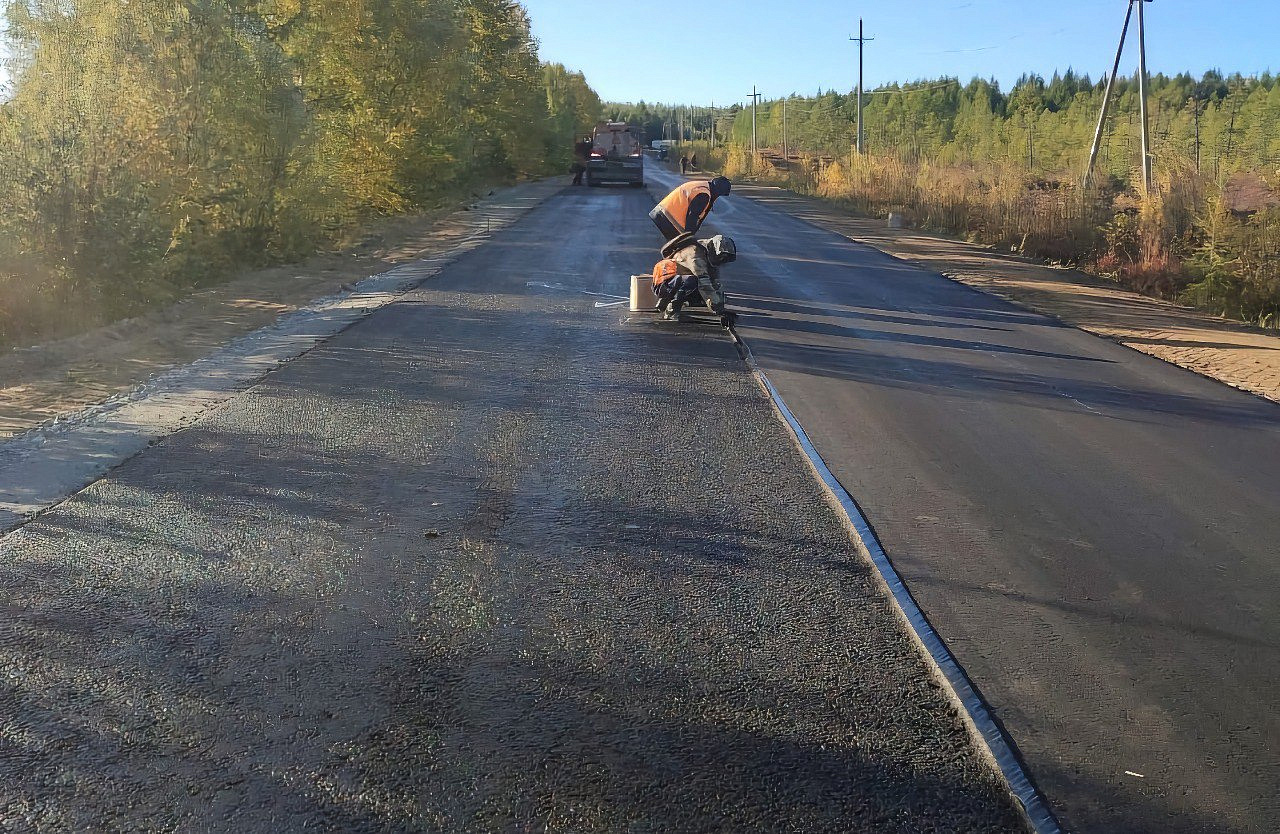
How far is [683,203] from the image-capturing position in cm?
1133

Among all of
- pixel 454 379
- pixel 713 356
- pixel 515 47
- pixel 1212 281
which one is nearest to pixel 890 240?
pixel 1212 281

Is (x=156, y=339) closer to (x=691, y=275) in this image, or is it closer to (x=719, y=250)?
(x=691, y=275)

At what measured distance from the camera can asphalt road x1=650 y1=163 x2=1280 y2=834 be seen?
3252mm

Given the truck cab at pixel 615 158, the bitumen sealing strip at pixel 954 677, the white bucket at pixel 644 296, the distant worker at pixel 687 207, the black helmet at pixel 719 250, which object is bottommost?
the bitumen sealing strip at pixel 954 677

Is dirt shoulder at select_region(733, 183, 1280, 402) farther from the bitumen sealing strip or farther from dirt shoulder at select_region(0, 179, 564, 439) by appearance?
dirt shoulder at select_region(0, 179, 564, 439)

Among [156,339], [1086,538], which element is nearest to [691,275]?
[156,339]

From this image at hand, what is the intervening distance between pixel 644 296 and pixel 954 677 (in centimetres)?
864

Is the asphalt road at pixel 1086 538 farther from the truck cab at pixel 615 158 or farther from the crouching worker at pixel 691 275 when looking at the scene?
the truck cab at pixel 615 158

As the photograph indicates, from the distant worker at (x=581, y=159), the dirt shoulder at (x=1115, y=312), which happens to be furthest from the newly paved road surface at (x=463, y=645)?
the distant worker at (x=581, y=159)

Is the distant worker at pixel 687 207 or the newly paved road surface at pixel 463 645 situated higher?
the distant worker at pixel 687 207

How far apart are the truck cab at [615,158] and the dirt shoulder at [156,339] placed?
28161 mm

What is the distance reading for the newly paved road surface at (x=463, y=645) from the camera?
2.96 metres

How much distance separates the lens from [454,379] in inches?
334

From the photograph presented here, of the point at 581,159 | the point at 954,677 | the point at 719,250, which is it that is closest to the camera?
the point at 954,677
